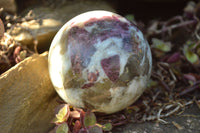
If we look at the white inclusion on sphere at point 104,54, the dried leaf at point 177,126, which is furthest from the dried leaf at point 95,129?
the dried leaf at point 177,126

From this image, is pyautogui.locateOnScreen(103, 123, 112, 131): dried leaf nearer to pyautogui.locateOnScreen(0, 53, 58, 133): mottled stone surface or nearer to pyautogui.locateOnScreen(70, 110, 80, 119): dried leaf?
pyautogui.locateOnScreen(70, 110, 80, 119): dried leaf

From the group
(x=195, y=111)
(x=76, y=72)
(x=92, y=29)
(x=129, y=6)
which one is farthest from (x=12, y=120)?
(x=129, y=6)

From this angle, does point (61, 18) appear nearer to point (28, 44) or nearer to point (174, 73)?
point (28, 44)

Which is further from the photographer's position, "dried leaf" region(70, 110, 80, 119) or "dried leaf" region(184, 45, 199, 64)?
"dried leaf" region(184, 45, 199, 64)

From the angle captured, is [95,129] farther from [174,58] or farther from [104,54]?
[174,58]

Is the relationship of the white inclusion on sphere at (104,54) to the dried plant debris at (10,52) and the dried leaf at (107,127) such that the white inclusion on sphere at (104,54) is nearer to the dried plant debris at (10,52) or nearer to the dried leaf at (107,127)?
the dried leaf at (107,127)

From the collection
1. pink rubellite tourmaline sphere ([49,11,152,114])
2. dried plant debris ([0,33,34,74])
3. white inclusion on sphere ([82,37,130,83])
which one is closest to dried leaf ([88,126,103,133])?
pink rubellite tourmaline sphere ([49,11,152,114])
